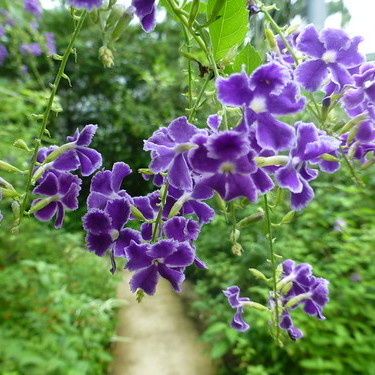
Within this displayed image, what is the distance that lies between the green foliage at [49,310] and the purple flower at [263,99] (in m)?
1.28

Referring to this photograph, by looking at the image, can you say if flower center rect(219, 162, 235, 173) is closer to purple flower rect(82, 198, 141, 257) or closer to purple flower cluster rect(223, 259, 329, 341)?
purple flower rect(82, 198, 141, 257)

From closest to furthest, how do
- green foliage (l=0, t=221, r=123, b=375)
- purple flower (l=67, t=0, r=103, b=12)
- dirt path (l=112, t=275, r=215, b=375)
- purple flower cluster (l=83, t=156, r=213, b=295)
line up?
purple flower (l=67, t=0, r=103, b=12)
purple flower cluster (l=83, t=156, r=213, b=295)
green foliage (l=0, t=221, r=123, b=375)
dirt path (l=112, t=275, r=215, b=375)

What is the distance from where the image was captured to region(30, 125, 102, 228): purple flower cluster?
18.0 inches

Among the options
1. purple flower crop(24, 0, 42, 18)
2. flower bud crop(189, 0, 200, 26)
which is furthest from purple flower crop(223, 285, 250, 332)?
purple flower crop(24, 0, 42, 18)

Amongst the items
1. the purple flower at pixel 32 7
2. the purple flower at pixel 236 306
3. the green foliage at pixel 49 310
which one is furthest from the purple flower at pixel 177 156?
the purple flower at pixel 32 7

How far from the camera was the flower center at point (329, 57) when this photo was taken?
0.42 metres

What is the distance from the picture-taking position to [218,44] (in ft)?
1.46

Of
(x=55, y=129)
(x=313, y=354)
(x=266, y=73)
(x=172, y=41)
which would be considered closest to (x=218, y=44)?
(x=266, y=73)

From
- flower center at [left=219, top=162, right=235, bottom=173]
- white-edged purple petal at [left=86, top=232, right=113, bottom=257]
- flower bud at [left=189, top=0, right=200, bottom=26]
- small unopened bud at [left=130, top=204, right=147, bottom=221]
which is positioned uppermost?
flower bud at [left=189, top=0, right=200, bottom=26]

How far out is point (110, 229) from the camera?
0.40 meters

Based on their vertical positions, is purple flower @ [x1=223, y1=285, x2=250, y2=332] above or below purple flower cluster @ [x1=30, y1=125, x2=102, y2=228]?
below

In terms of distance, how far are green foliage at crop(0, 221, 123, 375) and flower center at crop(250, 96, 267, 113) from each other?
128 cm

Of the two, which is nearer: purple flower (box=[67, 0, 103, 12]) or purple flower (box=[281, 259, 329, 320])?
purple flower (box=[67, 0, 103, 12])

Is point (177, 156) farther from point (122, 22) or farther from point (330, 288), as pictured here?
point (330, 288)
